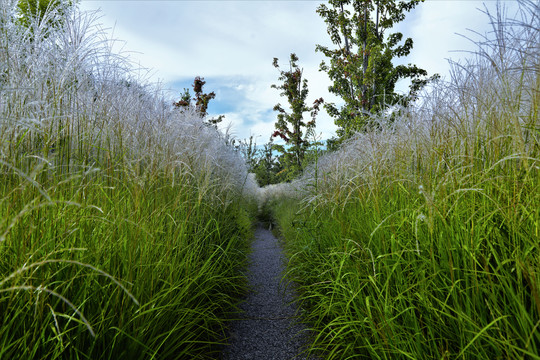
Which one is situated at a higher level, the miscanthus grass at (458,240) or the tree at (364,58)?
the tree at (364,58)

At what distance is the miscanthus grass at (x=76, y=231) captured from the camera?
124cm

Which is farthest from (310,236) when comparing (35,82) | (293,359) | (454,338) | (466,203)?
(35,82)

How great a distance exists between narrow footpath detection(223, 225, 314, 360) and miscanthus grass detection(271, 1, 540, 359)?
20cm

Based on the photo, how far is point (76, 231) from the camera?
161 cm

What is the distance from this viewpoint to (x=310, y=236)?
3.34 m

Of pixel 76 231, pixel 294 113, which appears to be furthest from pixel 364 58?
pixel 76 231

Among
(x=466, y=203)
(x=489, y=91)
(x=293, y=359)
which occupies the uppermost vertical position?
(x=489, y=91)

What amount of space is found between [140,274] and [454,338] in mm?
1568

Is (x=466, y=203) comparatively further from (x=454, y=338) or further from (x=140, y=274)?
(x=140, y=274)

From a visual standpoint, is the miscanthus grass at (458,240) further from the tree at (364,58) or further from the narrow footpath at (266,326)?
the tree at (364,58)

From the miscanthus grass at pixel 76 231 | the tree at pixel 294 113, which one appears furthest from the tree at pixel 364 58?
the miscanthus grass at pixel 76 231

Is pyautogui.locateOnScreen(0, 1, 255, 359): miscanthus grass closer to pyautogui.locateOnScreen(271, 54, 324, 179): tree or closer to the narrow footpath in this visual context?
the narrow footpath

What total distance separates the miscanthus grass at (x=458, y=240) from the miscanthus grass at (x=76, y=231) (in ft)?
3.21

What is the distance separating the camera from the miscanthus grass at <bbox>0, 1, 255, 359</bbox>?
48.9 inches
